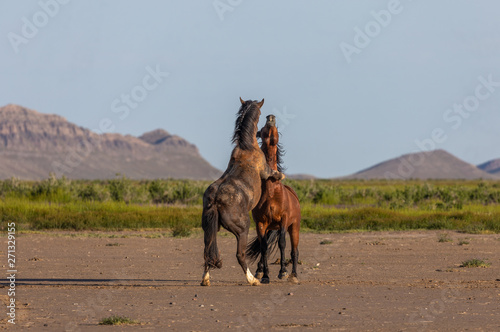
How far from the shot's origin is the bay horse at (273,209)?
14.1 m

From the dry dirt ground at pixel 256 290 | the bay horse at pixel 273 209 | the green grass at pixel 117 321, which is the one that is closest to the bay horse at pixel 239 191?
the bay horse at pixel 273 209

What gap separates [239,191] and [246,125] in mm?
1281

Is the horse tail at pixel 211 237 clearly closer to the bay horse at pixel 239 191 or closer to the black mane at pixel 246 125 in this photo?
the bay horse at pixel 239 191

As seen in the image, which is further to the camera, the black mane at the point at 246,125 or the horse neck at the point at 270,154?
the horse neck at the point at 270,154

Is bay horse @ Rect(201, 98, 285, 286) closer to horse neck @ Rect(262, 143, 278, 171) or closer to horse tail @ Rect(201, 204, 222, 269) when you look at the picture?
horse tail @ Rect(201, 204, 222, 269)

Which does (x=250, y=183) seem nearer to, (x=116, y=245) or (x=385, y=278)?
(x=385, y=278)

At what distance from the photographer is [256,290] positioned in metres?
13.6

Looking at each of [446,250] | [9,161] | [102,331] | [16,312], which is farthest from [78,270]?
[9,161]

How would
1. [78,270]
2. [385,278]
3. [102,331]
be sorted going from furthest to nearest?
[78,270] < [385,278] < [102,331]

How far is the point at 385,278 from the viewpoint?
15.6 m

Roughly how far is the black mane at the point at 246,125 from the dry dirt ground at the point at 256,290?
257 centimetres

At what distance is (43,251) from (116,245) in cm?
243

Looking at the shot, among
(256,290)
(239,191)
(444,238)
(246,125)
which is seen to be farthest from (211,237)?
(444,238)

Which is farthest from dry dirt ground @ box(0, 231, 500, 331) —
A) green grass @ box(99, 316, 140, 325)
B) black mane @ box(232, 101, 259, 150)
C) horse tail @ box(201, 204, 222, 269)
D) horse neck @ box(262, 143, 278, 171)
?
black mane @ box(232, 101, 259, 150)
